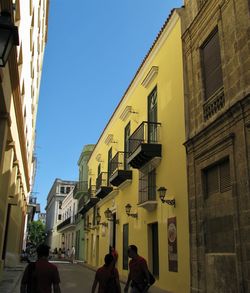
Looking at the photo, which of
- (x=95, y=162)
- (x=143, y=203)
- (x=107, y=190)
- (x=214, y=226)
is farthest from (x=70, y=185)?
(x=214, y=226)

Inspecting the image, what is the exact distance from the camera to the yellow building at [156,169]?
468 inches

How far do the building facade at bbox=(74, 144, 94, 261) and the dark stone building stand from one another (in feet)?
74.8

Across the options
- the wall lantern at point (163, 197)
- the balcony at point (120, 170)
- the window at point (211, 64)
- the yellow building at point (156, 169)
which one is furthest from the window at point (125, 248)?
the window at point (211, 64)

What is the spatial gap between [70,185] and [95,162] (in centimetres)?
4633

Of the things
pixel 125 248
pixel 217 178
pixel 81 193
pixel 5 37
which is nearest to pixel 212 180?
pixel 217 178

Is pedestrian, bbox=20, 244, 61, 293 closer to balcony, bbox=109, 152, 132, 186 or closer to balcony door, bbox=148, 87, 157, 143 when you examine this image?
balcony door, bbox=148, 87, 157, 143

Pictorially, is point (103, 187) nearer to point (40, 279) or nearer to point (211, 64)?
point (211, 64)

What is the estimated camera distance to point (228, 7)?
9672mm

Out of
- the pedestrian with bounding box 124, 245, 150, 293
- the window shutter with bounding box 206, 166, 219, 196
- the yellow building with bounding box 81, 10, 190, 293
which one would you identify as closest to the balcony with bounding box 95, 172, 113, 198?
the yellow building with bounding box 81, 10, 190, 293

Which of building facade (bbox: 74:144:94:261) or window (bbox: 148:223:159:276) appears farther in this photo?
building facade (bbox: 74:144:94:261)

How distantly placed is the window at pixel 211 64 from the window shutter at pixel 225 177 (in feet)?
6.55

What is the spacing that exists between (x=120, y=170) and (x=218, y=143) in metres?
8.96

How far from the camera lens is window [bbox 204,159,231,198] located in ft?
30.8

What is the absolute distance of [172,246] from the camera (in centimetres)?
1203
